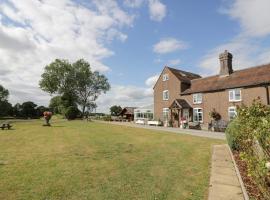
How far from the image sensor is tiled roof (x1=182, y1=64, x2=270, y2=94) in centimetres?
2874

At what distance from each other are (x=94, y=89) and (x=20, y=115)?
3974 cm

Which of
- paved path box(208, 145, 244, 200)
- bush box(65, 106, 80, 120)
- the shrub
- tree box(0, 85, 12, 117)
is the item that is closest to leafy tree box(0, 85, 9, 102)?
tree box(0, 85, 12, 117)

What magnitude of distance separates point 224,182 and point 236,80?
89.5ft

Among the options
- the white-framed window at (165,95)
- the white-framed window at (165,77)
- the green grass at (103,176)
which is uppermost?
the white-framed window at (165,77)

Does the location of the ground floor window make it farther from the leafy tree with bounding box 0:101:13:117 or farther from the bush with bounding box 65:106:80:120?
the leafy tree with bounding box 0:101:13:117

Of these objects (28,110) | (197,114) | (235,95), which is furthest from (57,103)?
(235,95)

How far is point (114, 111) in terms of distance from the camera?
92938 mm

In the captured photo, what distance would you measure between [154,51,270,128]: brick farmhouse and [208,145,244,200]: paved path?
1625 centimetres

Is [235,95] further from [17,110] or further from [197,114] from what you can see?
[17,110]

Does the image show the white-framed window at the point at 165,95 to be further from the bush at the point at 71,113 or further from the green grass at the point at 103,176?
the green grass at the point at 103,176

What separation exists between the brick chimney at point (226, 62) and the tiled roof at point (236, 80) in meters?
0.71

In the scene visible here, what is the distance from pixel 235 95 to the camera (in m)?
30.8

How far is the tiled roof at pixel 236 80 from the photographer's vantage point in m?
28.7

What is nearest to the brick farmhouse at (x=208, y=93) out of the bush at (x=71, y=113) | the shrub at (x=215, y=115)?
the shrub at (x=215, y=115)
